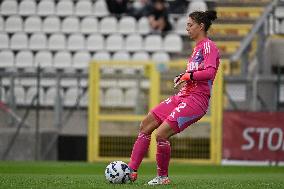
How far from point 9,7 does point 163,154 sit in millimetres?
15753

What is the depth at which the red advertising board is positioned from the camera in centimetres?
1891

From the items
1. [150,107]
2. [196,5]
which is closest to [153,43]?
[196,5]

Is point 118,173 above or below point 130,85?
below

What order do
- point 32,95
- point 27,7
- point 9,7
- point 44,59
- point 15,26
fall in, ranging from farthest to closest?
point 9,7 < point 27,7 < point 15,26 < point 44,59 < point 32,95

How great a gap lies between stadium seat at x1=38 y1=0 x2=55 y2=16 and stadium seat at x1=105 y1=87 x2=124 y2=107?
5631 mm

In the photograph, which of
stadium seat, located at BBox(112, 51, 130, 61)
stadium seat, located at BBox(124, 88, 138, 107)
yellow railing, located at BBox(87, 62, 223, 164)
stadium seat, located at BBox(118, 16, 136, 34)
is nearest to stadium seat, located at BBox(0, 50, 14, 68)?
stadium seat, located at BBox(112, 51, 130, 61)

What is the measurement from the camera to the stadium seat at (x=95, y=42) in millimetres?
23453

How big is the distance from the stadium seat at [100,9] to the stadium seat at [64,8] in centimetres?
65

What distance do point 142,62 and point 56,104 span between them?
222cm

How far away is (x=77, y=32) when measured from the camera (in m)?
23.9

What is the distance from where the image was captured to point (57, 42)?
2377cm

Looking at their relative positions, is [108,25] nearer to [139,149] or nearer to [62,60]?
[62,60]

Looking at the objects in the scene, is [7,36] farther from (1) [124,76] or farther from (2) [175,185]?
(2) [175,185]

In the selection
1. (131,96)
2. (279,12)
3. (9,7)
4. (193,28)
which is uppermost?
(9,7)
